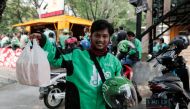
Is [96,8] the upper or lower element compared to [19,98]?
upper

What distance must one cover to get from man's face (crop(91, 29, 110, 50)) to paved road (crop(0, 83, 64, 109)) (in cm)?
495

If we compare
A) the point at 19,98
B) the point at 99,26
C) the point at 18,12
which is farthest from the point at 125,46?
the point at 18,12

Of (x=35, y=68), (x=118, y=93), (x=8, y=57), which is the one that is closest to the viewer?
(x=118, y=93)

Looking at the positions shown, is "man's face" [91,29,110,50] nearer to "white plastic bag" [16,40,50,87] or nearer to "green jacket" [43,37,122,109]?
"green jacket" [43,37,122,109]

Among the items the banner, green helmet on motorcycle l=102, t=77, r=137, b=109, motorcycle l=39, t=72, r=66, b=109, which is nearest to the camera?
green helmet on motorcycle l=102, t=77, r=137, b=109

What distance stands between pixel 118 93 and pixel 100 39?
43cm

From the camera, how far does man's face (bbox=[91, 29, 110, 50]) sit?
289cm

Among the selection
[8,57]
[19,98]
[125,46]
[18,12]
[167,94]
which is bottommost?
[19,98]

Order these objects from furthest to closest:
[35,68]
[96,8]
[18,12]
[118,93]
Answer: [18,12] → [96,8] → [35,68] → [118,93]

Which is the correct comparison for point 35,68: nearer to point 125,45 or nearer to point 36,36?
point 36,36

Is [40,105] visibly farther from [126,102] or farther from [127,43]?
[126,102]

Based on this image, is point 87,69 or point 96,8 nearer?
point 87,69

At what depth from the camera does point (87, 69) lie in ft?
9.45

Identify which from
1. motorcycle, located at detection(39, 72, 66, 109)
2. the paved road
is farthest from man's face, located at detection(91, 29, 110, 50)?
the paved road
